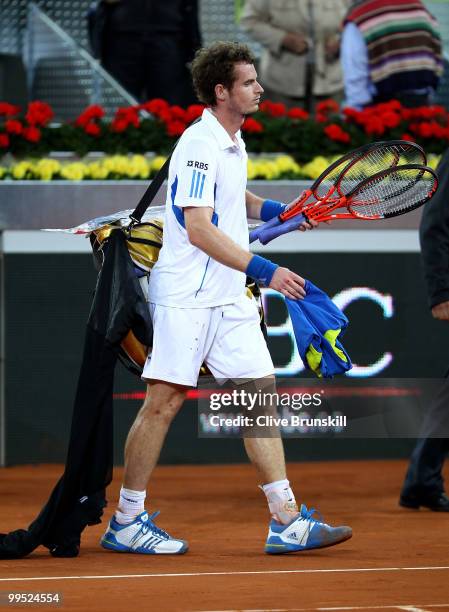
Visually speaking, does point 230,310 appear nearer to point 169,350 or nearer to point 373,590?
point 169,350

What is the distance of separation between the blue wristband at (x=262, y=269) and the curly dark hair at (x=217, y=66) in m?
0.79

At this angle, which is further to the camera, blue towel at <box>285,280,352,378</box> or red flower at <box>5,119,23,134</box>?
red flower at <box>5,119,23,134</box>

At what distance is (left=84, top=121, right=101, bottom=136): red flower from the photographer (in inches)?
372

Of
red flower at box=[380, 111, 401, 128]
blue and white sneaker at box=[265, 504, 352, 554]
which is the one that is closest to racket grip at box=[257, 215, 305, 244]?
blue and white sneaker at box=[265, 504, 352, 554]

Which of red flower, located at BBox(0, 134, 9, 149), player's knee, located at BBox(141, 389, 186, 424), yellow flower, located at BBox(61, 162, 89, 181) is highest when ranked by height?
red flower, located at BBox(0, 134, 9, 149)

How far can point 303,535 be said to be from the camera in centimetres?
569

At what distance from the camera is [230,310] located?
18.9 ft

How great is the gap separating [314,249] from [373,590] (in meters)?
4.06

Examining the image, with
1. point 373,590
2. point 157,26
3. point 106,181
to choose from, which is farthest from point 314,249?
point 373,590

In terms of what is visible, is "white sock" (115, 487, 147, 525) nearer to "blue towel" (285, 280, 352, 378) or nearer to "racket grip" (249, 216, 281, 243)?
"blue towel" (285, 280, 352, 378)

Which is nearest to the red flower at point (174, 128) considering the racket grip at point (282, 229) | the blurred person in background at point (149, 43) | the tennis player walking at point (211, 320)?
the blurred person in background at point (149, 43)

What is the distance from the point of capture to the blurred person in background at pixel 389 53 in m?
9.96

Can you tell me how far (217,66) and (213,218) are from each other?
62 cm

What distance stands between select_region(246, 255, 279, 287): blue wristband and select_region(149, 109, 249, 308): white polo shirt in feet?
1.10
